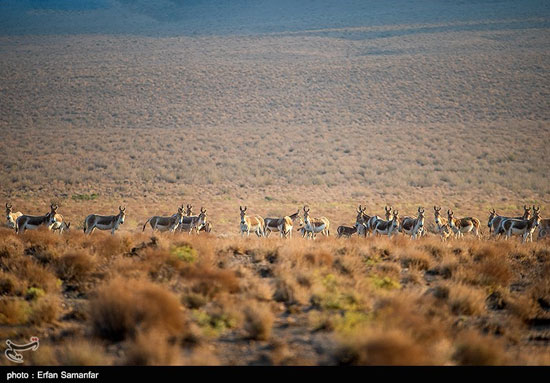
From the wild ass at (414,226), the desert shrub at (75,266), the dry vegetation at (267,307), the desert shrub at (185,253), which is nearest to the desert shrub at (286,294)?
the dry vegetation at (267,307)

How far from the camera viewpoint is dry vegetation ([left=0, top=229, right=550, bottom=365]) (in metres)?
7.27

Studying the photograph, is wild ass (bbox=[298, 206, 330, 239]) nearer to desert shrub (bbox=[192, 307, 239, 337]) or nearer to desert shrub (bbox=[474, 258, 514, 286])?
desert shrub (bbox=[474, 258, 514, 286])

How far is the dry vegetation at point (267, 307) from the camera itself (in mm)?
7273

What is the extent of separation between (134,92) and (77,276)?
65.4 m

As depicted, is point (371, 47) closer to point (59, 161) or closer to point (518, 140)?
point (518, 140)

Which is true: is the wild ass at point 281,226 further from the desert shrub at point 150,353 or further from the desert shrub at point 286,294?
the desert shrub at point 150,353

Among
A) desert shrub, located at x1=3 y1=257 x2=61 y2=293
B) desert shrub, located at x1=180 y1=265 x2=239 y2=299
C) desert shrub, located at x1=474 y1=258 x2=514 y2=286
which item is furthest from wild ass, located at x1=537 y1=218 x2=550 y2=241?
desert shrub, located at x1=3 y1=257 x2=61 y2=293

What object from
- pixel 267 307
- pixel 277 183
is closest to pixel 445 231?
pixel 267 307

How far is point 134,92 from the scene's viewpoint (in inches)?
2864

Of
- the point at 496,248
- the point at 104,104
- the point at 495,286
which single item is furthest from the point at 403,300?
the point at 104,104

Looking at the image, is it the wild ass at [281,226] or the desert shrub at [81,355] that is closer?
the desert shrub at [81,355]

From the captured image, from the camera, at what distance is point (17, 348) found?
7.66 m

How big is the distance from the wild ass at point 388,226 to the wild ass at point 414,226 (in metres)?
0.54

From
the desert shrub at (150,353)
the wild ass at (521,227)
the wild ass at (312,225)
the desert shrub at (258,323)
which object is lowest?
the wild ass at (312,225)
